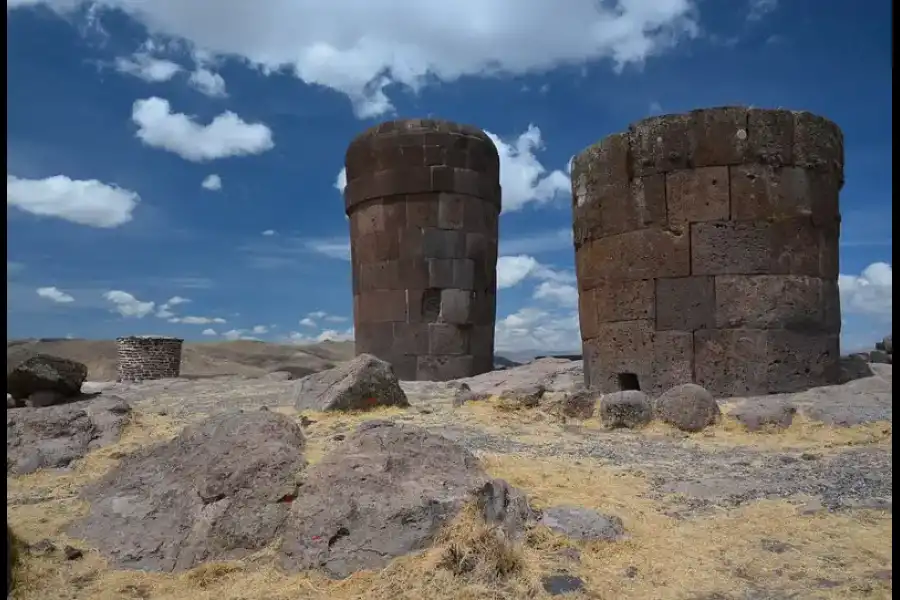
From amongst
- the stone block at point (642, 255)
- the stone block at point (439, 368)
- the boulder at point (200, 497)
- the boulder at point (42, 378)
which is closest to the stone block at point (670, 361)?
the stone block at point (642, 255)

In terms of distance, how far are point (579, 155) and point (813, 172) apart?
8.16ft

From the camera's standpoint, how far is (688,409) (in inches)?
254

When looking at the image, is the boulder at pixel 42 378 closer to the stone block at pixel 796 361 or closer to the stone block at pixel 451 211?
the stone block at pixel 451 211

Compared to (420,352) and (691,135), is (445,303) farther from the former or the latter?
(691,135)

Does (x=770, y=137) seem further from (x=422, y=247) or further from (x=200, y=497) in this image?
(x=200, y=497)

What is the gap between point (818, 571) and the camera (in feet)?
9.73

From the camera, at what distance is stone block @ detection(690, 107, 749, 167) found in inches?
297

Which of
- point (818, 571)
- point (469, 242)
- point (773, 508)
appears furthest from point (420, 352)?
point (818, 571)

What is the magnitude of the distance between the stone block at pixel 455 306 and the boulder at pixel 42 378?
555 centimetres

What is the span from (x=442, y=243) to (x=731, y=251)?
18.5ft

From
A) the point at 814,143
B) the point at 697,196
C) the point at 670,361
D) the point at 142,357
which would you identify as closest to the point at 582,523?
→ the point at 670,361

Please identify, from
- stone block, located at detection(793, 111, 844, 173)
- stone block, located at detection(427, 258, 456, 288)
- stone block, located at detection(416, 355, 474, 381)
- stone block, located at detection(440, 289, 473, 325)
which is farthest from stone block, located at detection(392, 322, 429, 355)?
stone block, located at detection(793, 111, 844, 173)

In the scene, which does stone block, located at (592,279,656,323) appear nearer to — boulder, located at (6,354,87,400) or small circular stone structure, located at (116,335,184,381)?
boulder, located at (6,354,87,400)

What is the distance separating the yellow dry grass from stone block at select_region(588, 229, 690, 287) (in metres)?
4.01
